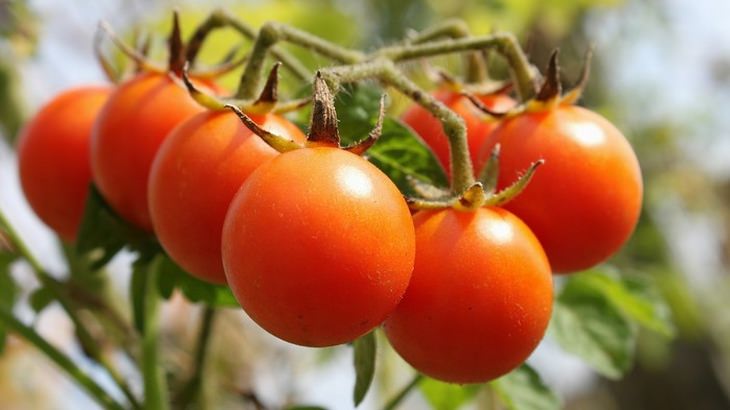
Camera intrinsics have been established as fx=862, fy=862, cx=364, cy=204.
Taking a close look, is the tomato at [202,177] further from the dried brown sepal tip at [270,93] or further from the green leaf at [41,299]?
the green leaf at [41,299]

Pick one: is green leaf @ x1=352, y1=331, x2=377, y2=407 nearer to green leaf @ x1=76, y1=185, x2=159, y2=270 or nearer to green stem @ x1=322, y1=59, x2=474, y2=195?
green stem @ x1=322, y1=59, x2=474, y2=195

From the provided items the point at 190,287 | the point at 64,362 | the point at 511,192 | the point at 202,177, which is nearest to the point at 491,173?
the point at 511,192

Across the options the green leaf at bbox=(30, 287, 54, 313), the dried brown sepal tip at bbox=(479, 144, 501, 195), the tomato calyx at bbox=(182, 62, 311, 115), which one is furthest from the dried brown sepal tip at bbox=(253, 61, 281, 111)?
the green leaf at bbox=(30, 287, 54, 313)

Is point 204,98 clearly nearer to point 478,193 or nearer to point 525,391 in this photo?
point 478,193

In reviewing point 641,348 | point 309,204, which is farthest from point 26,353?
point 641,348

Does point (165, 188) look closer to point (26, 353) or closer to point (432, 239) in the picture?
point (432, 239)
